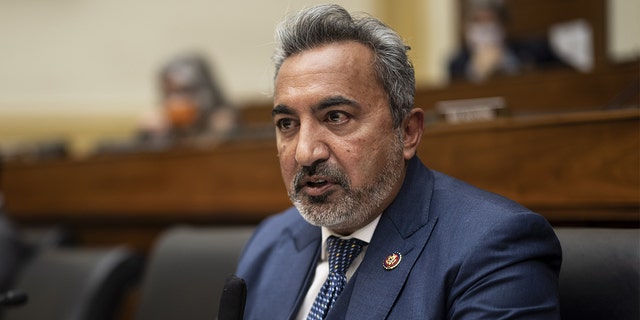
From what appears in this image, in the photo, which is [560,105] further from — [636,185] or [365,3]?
[365,3]

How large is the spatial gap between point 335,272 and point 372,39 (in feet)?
1.22

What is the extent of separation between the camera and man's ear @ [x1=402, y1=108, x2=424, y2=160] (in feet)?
4.12

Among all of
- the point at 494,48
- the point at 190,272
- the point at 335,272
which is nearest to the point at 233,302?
the point at 335,272

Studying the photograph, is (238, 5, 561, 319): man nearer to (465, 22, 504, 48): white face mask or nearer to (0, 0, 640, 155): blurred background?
(465, 22, 504, 48): white face mask

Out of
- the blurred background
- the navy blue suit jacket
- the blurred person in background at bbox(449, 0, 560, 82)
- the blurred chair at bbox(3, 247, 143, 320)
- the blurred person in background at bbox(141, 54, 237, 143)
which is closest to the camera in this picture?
the navy blue suit jacket

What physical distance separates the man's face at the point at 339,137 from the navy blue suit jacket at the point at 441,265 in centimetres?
7

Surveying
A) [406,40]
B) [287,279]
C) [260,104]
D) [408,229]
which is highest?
[406,40]

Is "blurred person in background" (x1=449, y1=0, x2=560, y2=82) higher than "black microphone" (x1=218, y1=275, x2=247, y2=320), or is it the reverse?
"black microphone" (x1=218, y1=275, x2=247, y2=320)

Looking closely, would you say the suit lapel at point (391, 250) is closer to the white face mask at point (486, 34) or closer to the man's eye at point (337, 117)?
the man's eye at point (337, 117)

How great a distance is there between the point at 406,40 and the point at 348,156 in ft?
0.76

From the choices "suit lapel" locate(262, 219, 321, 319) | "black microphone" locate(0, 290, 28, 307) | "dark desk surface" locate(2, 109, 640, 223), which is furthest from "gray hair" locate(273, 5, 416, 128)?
"black microphone" locate(0, 290, 28, 307)

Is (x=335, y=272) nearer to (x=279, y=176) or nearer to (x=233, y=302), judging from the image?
(x=233, y=302)

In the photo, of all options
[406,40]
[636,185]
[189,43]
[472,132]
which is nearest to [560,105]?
[472,132]

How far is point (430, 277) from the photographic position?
3.64ft
